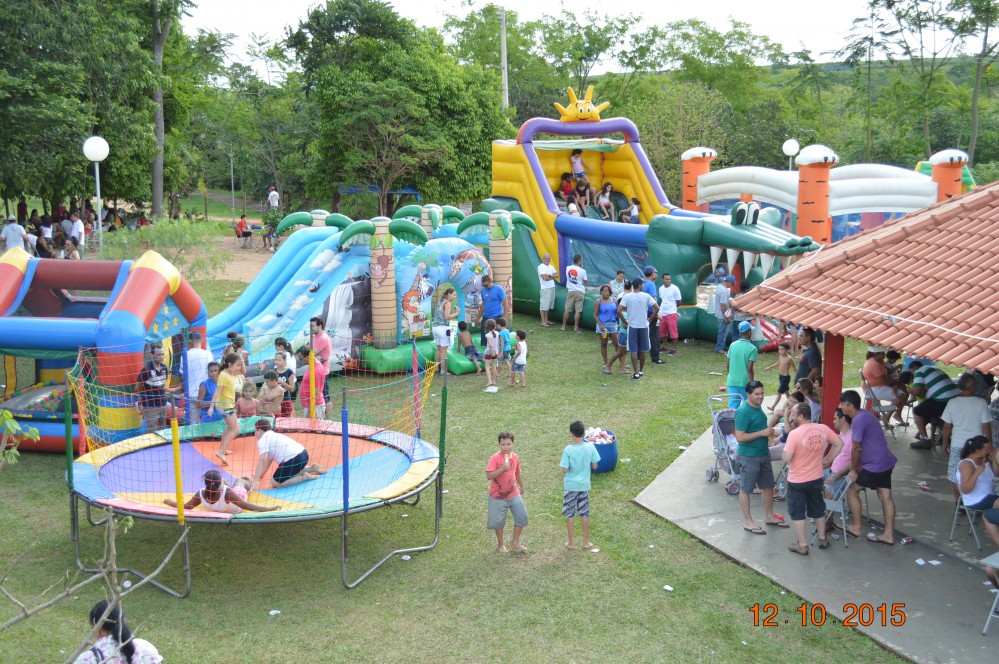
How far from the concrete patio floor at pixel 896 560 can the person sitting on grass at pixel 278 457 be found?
330 cm

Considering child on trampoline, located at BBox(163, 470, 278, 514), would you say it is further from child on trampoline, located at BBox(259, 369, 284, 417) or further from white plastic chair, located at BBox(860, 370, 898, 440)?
white plastic chair, located at BBox(860, 370, 898, 440)

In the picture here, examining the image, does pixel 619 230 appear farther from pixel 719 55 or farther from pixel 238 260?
pixel 719 55

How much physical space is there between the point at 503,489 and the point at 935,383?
540cm

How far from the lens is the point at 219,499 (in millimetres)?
8031

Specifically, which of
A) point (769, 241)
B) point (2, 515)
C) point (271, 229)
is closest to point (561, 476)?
point (2, 515)

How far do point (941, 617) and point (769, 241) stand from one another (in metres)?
8.67

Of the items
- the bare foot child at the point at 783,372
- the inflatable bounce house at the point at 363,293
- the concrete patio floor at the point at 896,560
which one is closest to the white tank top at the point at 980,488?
the concrete patio floor at the point at 896,560

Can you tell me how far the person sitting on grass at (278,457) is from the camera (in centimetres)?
874

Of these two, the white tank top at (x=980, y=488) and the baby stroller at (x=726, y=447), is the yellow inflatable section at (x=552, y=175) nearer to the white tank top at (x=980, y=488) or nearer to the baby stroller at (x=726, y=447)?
the baby stroller at (x=726, y=447)

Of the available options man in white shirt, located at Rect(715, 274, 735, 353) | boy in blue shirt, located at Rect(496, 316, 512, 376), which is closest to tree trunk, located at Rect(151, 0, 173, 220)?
boy in blue shirt, located at Rect(496, 316, 512, 376)

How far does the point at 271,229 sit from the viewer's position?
3000 centimetres

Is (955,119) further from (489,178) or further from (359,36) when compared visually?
(359,36)


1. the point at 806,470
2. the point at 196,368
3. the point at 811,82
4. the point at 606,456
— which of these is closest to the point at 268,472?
the point at 196,368

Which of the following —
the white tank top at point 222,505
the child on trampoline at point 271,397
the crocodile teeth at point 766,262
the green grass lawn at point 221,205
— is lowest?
the white tank top at point 222,505
